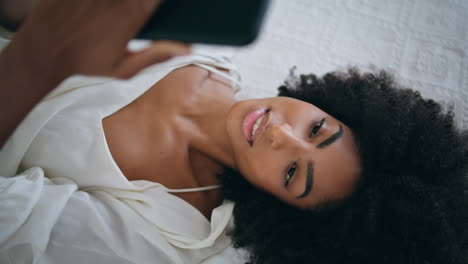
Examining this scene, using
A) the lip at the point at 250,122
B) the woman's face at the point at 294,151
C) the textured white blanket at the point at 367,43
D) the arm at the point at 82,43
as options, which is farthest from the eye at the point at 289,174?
the arm at the point at 82,43

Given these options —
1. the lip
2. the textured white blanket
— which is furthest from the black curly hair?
the textured white blanket

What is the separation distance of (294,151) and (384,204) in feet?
0.69

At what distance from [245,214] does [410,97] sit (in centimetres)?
48

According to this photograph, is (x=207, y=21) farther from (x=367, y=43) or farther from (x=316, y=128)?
(x=367, y=43)

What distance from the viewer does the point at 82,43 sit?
0.88 feet

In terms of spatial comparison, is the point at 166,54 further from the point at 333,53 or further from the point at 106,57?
the point at 333,53

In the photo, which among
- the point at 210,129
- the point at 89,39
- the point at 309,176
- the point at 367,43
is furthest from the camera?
the point at 367,43

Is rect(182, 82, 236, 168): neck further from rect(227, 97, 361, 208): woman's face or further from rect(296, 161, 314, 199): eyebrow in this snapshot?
rect(296, 161, 314, 199): eyebrow

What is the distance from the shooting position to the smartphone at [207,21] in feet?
0.90

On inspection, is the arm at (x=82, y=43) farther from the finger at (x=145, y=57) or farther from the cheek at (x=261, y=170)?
the cheek at (x=261, y=170)

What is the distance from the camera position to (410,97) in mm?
899

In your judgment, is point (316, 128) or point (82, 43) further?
point (316, 128)

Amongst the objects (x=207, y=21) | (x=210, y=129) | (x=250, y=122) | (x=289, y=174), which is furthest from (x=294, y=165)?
(x=207, y=21)

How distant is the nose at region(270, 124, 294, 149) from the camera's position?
0.78 m
